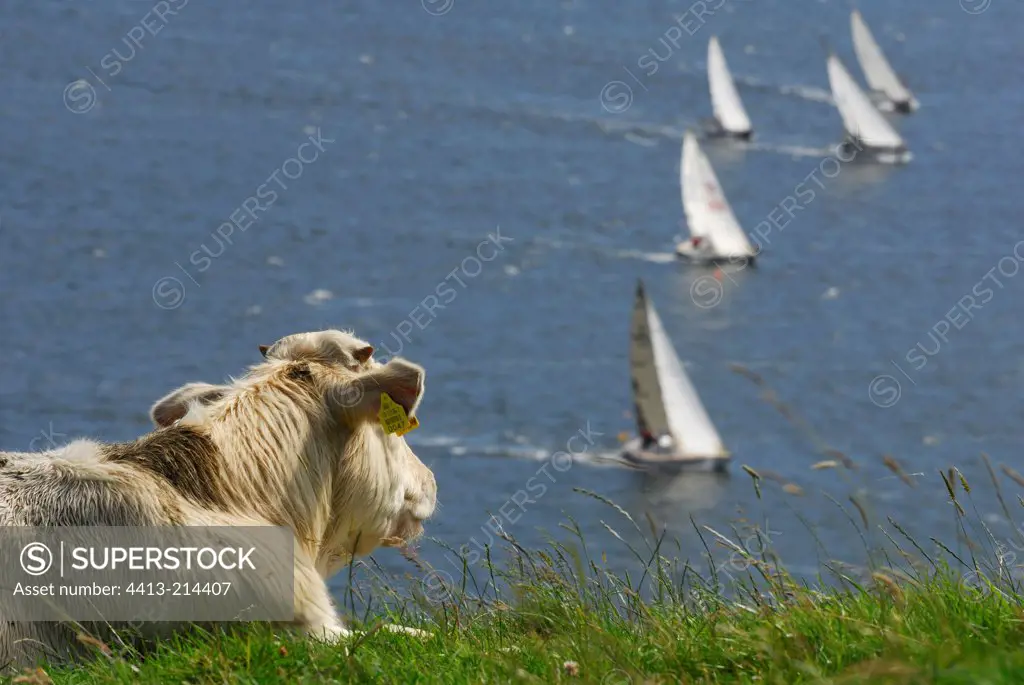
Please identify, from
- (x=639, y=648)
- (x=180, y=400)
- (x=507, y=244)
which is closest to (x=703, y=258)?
(x=507, y=244)

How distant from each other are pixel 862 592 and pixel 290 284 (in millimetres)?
99701

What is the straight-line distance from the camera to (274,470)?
22.7ft

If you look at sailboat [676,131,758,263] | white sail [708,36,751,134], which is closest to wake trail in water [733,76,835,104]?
white sail [708,36,751,134]

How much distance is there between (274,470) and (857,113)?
15142cm

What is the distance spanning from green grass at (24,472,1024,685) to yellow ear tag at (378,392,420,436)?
0.68m

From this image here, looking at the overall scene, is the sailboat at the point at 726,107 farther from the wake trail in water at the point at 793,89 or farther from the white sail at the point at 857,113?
the wake trail in water at the point at 793,89

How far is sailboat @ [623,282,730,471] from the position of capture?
8912 cm

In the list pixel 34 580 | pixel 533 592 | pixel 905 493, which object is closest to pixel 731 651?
pixel 533 592

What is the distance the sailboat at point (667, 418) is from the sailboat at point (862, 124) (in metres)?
67.3

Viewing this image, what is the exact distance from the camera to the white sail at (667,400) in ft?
290

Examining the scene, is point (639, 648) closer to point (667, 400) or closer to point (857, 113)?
point (667, 400)

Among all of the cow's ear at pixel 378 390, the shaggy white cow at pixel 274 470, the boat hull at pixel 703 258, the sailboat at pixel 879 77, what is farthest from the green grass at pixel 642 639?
the sailboat at pixel 879 77

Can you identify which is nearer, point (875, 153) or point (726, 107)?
point (726, 107)

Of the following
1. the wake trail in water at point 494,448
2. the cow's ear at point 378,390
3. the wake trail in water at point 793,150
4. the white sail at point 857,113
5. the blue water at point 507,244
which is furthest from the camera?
the white sail at point 857,113
